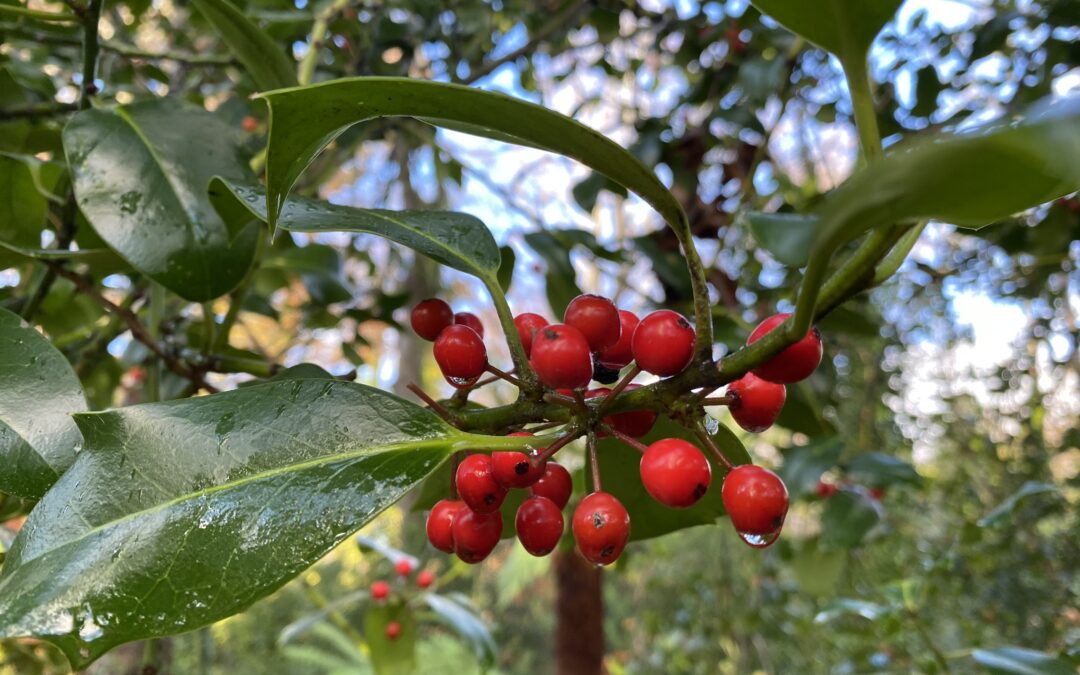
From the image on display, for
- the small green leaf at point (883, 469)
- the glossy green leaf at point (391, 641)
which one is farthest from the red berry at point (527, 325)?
the glossy green leaf at point (391, 641)

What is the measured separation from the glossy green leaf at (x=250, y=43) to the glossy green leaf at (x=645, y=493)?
20.5 inches

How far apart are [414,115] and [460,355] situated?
0.59 ft

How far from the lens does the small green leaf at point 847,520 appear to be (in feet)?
3.83

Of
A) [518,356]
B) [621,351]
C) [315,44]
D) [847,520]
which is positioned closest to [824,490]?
[847,520]

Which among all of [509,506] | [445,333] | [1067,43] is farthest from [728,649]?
[445,333]

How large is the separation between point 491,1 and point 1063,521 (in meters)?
2.01

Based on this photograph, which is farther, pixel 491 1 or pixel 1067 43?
pixel 491 1

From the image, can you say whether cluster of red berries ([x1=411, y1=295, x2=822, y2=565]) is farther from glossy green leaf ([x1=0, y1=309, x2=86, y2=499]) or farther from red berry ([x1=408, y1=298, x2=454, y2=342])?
glossy green leaf ([x1=0, y1=309, x2=86, y2=499])

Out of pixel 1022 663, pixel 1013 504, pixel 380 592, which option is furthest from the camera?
pixel 380 592

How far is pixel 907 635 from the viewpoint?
7.66ft

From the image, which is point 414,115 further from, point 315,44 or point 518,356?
point 315,44

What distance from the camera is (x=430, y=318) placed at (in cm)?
57

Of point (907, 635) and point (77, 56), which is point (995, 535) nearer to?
point (907, 635)

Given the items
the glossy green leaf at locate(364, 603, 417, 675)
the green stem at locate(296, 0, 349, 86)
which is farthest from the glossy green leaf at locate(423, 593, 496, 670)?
the green stem at locate(296, 0, 349, 86)
